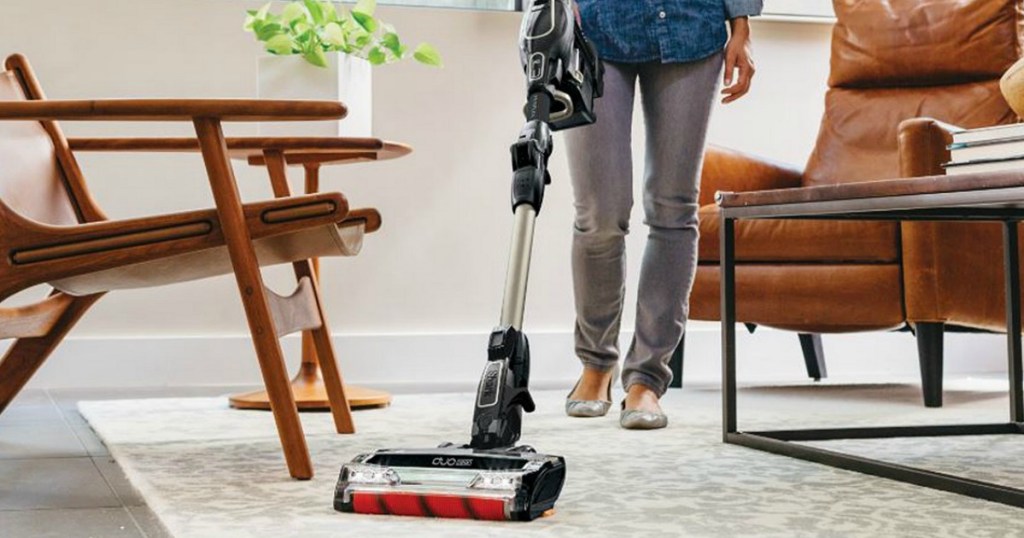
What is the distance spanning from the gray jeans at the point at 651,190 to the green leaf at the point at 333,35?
0.54m

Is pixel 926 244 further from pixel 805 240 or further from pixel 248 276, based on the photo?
pixel 248 276

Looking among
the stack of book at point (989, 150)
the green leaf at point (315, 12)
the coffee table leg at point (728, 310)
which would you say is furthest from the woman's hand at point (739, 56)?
the green leaf at point (315, 12)

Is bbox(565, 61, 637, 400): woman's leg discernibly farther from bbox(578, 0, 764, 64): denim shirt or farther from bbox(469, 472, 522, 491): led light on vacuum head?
bbox(469, 472, 522, 491): led light on vacuum head

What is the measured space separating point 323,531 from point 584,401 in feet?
4.09

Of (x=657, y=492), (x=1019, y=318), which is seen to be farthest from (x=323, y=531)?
(x=1019, y=318)

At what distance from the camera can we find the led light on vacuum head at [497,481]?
1.33 meters

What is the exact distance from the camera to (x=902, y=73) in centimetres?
332

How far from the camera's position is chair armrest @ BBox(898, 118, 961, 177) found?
2.68 meters

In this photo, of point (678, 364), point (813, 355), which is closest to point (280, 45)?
point (678, 364)

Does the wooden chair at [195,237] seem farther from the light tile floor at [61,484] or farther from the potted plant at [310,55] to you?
the potted plant at [310,55]

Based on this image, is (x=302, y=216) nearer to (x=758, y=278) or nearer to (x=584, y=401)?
(x=584, y=401)

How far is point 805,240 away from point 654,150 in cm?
77

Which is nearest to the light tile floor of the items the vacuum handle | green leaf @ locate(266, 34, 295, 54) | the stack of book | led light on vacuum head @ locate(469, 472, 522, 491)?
led light on vacuum head @ locate(469, 472, 522, 491)

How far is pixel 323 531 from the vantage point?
4.29 feet
